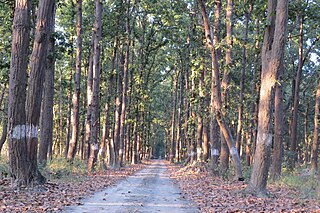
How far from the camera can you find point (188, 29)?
3158cm

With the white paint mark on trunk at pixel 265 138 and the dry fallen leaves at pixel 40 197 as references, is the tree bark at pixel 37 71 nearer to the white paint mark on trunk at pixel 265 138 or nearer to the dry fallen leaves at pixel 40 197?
the dry fallen leaves at pixel 40 197

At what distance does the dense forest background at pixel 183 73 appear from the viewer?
16156mm

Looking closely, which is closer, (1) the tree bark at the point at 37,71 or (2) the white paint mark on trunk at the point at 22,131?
(2) the white paint mark on trunk at the point at 22,131

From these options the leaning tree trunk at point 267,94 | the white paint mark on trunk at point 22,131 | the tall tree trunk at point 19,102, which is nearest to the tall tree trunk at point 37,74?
the white paint mark on trunk at point 22,131

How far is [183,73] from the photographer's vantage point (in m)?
41.8

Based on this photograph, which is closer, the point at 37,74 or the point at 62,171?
the point at 37,74

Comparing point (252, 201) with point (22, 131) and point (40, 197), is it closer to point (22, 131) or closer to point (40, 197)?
point (40, 197)

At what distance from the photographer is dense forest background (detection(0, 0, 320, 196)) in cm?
1616

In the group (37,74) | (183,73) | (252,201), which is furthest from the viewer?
(183,73)

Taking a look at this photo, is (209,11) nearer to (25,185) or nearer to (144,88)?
(144,88)

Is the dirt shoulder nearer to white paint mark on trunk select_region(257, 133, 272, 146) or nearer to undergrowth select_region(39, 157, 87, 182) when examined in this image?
white paint mark on trunk select_region(257, 133, 272, 146)

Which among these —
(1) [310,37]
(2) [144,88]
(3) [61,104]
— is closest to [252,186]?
(1) [310,37]

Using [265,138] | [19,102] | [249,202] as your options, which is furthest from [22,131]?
[265,138]

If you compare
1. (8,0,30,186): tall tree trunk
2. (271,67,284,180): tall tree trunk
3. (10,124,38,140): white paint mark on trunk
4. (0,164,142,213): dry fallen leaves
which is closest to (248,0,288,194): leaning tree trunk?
(0,164,142,213): dry fallen leaves
